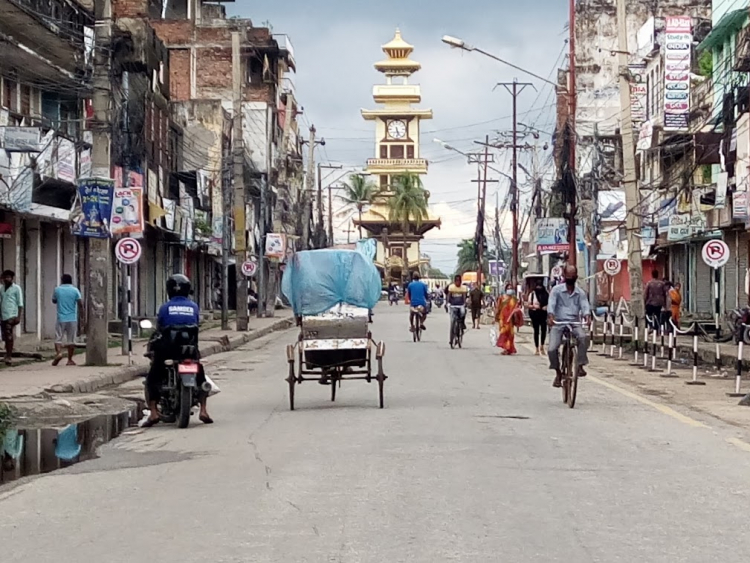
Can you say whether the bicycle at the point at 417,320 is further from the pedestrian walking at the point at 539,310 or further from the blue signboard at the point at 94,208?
the blue signboard at the point at 94,208

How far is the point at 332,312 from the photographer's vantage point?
16.1 m

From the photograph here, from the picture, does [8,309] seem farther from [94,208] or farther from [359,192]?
[359,192]

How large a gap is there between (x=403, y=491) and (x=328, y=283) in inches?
289

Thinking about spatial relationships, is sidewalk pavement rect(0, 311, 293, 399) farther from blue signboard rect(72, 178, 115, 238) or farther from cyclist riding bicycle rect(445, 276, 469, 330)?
cyclist riding bicycle rect(445, 276, 469, 330)

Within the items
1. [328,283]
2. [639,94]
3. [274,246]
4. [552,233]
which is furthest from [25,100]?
[639,94]

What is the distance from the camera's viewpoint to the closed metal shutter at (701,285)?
43.3m

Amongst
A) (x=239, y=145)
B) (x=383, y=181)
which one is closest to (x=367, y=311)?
(x=239, y=145)


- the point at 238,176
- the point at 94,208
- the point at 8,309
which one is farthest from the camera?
the point at 238,176

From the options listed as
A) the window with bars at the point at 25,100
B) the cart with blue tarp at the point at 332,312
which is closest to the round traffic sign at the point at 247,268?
the window with bars at the point at 25,100

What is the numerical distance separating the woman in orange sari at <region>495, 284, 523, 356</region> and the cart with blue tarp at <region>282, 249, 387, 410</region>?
1234cm

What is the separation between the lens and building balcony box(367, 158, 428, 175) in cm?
12219

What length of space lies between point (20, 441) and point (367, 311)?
485cm

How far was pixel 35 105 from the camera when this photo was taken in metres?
33.2

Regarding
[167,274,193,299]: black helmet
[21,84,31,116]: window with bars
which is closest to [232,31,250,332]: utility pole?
[21,84,31,116]: window with bars
